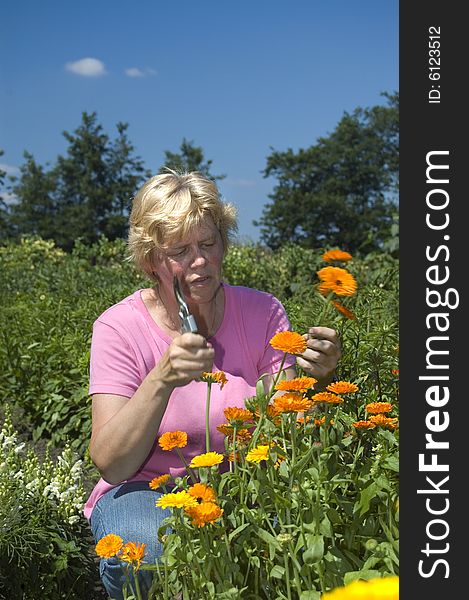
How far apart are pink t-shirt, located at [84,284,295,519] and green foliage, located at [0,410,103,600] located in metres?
0.24

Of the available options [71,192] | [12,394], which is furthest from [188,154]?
[12,394]

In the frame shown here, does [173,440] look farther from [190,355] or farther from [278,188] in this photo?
[278,188]

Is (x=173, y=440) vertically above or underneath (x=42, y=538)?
above

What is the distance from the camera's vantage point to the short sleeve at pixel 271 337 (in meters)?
2.31

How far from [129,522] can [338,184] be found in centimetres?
4667

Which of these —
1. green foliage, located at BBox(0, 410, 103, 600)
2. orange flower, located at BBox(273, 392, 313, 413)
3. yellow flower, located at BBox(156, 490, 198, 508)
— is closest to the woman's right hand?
orange flower, located at BBox(273, 392, 313, 413)

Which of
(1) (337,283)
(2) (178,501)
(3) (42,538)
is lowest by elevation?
(3) (42,538)

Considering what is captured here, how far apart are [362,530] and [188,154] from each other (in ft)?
137

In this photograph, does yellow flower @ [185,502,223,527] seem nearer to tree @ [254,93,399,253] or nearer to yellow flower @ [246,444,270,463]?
yellow flower @ [246,444,270,463]

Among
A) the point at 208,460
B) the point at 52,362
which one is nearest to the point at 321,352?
the point at 208,460

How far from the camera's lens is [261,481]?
4.89 feet

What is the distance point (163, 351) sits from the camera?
2262mm

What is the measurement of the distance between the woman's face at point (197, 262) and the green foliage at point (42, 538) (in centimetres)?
92

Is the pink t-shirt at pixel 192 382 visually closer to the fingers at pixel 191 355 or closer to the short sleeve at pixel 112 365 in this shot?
the short sleeve at pixel 112 365
